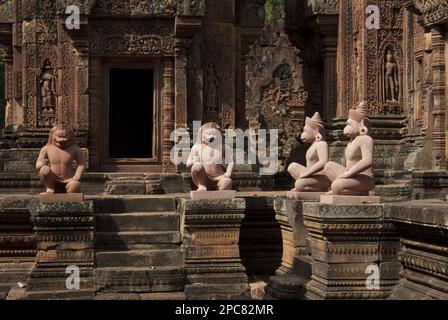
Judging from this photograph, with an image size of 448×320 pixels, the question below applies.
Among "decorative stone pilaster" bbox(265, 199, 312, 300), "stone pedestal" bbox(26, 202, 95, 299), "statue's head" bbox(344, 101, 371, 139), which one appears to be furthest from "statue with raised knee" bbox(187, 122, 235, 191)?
"statue's head" bbox(344, 101, 371, 139)

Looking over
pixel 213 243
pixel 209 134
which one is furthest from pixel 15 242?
pixel 209 134

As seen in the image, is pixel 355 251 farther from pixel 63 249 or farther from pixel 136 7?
pixel 136 7

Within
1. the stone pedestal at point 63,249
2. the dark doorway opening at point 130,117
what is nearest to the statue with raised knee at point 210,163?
the stone pedestal at point 63,249

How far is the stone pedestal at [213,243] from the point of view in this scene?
406 inches

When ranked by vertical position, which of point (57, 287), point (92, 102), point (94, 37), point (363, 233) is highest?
point (94, 37)

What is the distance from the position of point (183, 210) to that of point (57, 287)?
1663mm

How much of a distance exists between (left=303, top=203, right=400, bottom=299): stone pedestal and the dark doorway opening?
821cm

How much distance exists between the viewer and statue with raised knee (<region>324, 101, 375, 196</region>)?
8445 mm

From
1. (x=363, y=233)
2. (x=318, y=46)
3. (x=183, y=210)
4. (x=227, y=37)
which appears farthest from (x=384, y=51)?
(x=363, y=233)

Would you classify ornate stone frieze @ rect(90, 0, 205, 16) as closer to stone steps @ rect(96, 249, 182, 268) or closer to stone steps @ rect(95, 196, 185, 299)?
stone steps @ rect(95, 196, 185, 299)

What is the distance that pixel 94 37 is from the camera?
14.0 metres

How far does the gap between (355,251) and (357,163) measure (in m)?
0.81

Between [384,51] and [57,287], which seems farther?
[384,51]
